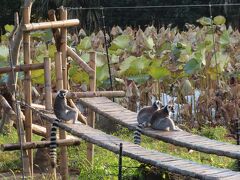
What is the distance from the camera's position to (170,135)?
8797 mm

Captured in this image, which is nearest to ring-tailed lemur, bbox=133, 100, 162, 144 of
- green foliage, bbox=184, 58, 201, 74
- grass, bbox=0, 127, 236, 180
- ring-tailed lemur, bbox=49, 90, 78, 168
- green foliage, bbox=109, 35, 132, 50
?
grass, bbox=0, 127, 236, 180

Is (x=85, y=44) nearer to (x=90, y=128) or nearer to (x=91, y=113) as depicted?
(x=91, y=113)

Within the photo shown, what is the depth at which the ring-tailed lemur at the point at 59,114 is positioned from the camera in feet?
29.8

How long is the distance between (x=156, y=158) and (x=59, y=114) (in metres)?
1.84

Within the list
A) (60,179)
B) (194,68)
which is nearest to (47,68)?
(60,179)

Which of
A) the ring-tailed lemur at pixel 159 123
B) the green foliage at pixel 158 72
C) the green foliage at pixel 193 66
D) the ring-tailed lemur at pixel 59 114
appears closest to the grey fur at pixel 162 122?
the ring-tailed lemur at pixel 159 123

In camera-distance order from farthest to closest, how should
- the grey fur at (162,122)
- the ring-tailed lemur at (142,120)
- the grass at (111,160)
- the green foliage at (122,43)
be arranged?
the green foliage at (122,43) < the grey fur at (162,122) < the ring-tailed lemur at (142,120) < the grass at (111,160)

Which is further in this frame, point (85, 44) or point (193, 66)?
point (85, 44)

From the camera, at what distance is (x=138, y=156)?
773 cm

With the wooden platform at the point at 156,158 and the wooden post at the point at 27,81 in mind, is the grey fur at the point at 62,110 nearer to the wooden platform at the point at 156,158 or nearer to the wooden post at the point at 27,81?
the wooden platform at the point at 156,158

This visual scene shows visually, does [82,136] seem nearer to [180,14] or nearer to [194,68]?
[194,68]

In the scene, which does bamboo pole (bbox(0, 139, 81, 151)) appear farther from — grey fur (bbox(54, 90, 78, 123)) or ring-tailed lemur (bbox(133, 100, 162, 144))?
ring-tailed lemur (bbox(133, 100, 162, 144))

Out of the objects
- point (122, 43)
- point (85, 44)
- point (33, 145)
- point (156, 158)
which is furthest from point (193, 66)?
point (156, 158)

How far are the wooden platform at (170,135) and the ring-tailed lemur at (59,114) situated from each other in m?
0.43
